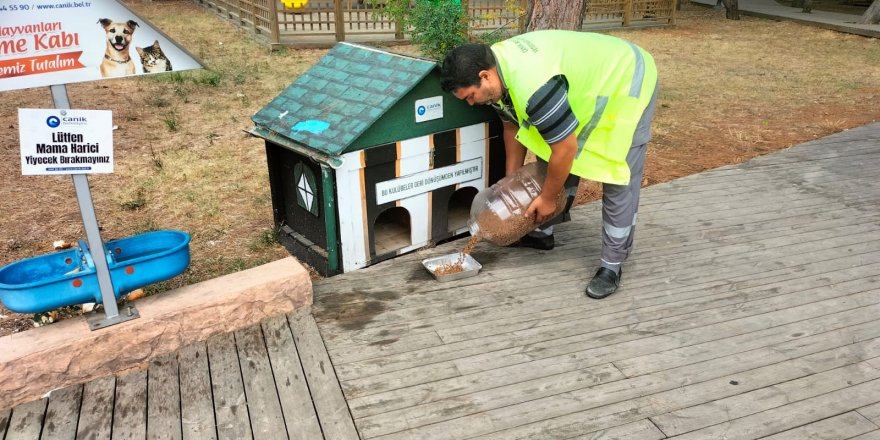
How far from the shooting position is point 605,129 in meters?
3.28

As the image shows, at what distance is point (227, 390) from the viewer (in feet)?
9.21

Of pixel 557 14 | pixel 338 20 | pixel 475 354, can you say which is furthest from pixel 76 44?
pixel 338 20

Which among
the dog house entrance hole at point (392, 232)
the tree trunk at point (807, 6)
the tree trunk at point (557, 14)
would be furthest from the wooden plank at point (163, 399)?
the tree trunk at point (807, 6)

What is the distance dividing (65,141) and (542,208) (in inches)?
85.3

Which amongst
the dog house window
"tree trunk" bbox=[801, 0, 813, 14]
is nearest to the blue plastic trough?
the dog house window

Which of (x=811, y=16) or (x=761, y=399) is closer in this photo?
(x=761, y=399)

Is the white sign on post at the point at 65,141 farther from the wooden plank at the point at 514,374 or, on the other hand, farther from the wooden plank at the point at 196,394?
the wooden plank at the point at 514,374

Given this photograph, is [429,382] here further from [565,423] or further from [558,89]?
[558,89]

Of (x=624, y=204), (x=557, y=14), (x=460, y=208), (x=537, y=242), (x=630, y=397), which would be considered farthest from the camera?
(x=557, y=14)

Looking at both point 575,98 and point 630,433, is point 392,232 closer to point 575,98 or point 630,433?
A: point 575,98

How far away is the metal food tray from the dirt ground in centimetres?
115

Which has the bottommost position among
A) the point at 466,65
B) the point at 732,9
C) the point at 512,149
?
the point at 732,9

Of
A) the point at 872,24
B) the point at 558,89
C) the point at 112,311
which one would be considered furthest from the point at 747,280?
the point at 872,24

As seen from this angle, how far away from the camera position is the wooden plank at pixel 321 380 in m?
2.57
